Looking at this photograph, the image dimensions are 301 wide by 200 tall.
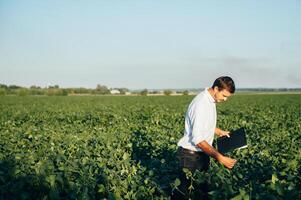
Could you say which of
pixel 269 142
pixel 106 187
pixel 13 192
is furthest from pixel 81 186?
pixel 269 142

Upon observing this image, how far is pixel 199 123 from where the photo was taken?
4.16 meters

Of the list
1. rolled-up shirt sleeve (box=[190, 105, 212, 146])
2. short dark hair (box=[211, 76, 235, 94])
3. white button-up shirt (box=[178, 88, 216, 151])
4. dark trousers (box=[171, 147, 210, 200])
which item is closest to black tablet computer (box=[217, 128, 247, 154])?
dark trousers (box=[171, 147, 210, 200])

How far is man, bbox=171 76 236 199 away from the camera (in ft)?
13.7

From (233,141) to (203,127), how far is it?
2.18 ft

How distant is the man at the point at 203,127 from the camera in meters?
4.17

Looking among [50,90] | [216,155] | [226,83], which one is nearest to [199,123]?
[216,155]

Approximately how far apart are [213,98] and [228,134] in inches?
35.4

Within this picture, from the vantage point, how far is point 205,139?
4.30m

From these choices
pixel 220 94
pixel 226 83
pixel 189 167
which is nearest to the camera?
pixel 226 83

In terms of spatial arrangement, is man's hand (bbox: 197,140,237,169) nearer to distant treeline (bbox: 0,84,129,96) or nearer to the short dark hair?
the short dark hair

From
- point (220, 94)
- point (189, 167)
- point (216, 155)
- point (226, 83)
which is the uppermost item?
point (226, 83)

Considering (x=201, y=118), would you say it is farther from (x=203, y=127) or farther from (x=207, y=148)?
(x=207, y=148)

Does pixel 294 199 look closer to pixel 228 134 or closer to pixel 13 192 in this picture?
pixel 228 134

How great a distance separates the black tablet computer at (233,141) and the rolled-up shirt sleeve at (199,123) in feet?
1.82
